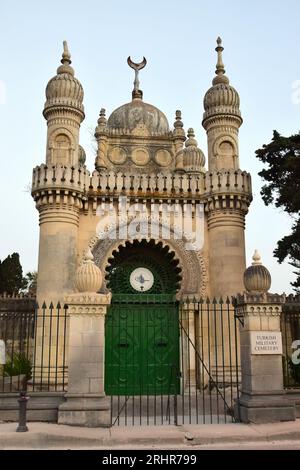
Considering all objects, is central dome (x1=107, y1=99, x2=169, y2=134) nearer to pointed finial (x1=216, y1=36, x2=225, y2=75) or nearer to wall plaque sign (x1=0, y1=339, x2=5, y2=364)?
pointed finial (x1=216, y1=36, x2=225, y2=75)

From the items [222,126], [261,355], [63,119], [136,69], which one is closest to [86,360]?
[261,355]

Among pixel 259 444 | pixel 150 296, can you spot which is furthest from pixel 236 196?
pixel 259 444

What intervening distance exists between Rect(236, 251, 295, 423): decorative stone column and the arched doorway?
3697 millimetres

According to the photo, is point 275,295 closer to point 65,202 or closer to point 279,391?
point 279,391

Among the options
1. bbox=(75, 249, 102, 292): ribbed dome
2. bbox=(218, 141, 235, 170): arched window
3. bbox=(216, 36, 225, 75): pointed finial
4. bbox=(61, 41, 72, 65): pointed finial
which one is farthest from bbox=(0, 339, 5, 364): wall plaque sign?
bbox=(216, 36, 225, 75): pointed finial

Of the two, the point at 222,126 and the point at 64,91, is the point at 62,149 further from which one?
the point at 222,126

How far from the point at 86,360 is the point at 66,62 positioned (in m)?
10.8

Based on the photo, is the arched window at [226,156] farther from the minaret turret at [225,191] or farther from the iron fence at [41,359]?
the iron fence at [41,359]

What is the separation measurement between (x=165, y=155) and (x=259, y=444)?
1281 cm

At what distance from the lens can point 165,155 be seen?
19.1 meters

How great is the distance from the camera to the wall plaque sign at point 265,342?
1018cm

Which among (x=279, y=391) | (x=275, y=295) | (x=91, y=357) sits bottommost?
(x=279, y=391)

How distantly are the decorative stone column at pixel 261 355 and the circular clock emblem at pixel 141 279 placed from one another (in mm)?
5449

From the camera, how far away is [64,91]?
612 inches
